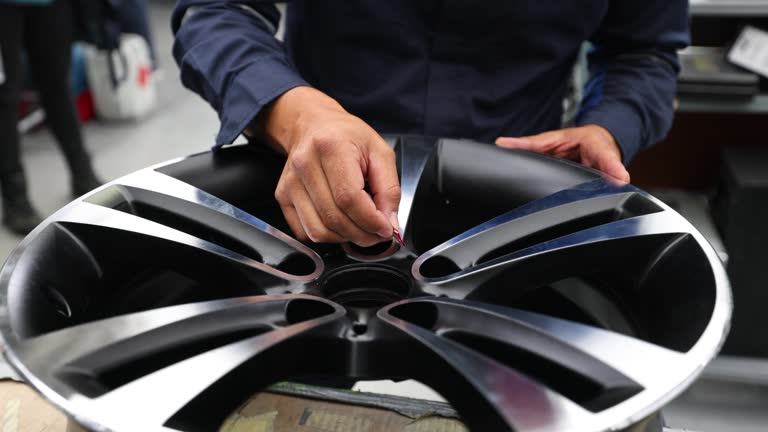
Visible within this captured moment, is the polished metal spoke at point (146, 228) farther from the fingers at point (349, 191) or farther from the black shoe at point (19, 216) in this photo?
the black shoe at point (19, 216)

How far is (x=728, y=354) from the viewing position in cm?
167

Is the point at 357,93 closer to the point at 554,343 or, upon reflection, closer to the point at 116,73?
the point at 554,343

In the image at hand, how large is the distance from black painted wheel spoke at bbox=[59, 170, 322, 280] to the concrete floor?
4.13 ft

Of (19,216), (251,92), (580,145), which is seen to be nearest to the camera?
(251,92)

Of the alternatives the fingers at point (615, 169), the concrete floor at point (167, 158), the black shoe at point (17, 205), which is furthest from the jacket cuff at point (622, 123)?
the black shoe at point (17, 205)

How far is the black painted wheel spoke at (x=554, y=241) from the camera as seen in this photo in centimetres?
55

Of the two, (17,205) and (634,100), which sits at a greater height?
(634,100)

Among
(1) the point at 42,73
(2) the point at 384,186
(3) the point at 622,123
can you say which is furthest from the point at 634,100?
(1) the point at 42,73

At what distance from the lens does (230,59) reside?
66 centimetres

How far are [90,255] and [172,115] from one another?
2.87 m

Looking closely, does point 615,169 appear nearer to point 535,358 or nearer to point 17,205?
point 535,358

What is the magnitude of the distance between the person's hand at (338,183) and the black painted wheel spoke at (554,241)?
7cm

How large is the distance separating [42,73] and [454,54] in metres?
1.96

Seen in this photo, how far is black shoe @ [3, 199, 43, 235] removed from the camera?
226cm
